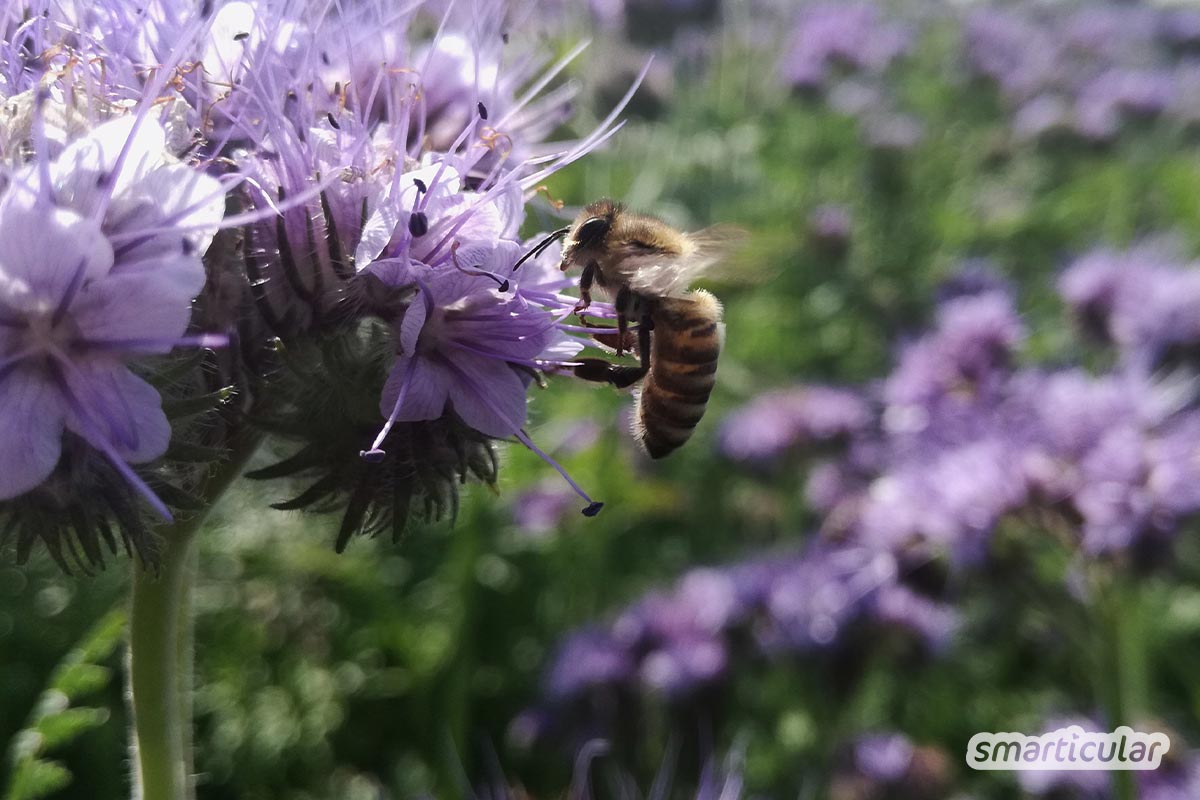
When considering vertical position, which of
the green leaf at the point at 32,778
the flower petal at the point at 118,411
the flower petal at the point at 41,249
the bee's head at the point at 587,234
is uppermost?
the flower petal at the point at 41,249

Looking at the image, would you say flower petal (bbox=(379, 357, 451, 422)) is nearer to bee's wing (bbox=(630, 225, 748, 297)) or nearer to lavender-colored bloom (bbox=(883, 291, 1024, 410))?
bee's wing (bbox=(630, 225, 748, 297))

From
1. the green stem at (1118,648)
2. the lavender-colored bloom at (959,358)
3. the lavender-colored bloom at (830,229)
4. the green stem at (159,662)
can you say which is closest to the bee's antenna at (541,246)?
the green stem at (159,662)

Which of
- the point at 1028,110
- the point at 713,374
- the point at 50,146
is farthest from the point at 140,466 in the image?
the point at 1028,110

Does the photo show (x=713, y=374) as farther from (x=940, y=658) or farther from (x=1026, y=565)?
(x=940, y=658)

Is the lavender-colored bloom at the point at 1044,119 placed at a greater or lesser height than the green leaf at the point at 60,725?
lesser

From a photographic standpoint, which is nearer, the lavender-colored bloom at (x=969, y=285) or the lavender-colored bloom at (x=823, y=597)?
the lavender-colored bloom at (x=823, y=597)

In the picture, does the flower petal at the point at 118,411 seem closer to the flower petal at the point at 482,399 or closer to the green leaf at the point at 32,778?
the flower petal at the point at 482,399

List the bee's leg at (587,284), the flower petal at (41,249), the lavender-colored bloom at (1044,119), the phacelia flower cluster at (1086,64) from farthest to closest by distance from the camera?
the phacelia flower cluster at (1086,64) < the lavender-colored bloom at (1044,119) < the bee's leg at (587,284) < the flower petal at (41,249)

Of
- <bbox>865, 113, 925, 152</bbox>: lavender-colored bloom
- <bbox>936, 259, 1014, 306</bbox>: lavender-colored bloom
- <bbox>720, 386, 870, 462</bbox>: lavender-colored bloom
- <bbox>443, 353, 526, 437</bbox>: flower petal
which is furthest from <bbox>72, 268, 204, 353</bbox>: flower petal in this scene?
<bbox>865, 113, 925, 152</bbox>: lavender-colored bloom
